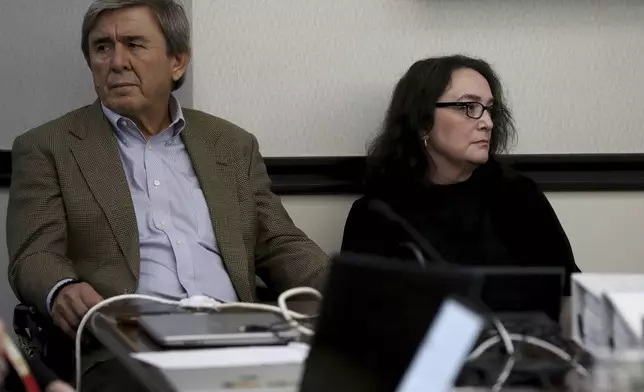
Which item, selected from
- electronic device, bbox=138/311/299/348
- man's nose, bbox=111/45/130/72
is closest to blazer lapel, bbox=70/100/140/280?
man's nose, bbox=111/45/130/72

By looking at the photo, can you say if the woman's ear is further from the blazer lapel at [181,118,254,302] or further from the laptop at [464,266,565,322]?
the laptop at [464,266,565,322]

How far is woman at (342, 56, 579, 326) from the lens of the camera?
2.50m

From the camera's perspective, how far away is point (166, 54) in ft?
8.07

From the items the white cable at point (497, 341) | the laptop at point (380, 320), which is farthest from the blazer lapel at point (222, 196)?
the laptop at point (380, 320)

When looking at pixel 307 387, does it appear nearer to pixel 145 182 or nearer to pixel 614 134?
pixel 145 182

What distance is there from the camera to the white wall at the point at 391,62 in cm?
266

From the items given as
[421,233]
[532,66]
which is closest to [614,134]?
[532,66]

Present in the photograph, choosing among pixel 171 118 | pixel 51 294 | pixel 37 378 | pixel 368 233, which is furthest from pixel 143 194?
pixel 37 378

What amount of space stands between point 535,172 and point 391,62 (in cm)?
50

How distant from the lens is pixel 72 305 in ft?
6.58

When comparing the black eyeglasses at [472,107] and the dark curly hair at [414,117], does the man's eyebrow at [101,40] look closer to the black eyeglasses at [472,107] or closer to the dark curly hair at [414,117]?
the dark curly hair at [414,117]

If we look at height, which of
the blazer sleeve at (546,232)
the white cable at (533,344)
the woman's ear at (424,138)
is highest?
the white cable at (533,344)

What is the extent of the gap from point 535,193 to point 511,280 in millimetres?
1228

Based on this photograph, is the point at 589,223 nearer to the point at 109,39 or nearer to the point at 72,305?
the point at 109,39
